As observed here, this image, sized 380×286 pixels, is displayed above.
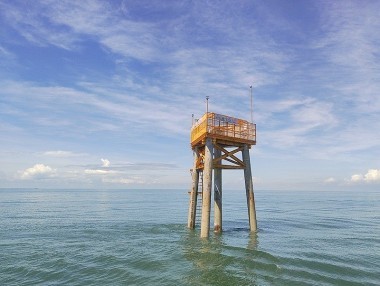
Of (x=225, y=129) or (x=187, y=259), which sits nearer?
(x=187, y=259)

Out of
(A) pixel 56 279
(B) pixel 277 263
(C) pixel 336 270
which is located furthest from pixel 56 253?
(C) pixel 336 270

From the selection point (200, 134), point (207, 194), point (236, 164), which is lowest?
point (207, 194)

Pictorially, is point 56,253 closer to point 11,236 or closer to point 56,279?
point 56,279

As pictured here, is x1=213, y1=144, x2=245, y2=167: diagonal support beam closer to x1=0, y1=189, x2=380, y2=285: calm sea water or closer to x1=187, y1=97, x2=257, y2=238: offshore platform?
x1=187, y1=97, x2=257, y2=238: offshore platform

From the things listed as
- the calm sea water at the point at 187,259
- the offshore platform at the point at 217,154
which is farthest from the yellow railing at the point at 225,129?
the calm sea water at the point at 187,259

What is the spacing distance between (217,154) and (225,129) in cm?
290

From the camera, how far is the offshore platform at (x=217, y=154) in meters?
24.0

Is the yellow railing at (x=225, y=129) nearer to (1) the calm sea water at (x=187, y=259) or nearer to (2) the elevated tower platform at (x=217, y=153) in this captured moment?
(2) the elevated tower platform at (x=217, y=153)

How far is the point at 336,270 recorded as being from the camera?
19016mm

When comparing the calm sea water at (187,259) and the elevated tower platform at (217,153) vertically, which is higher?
the elevated tower platform at (217,153)

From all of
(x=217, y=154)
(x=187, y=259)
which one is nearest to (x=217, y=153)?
(x=217, y=154)

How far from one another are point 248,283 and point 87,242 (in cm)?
1526

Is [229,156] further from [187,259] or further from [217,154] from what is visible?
[187,259]

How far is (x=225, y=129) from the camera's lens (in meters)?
25.6
